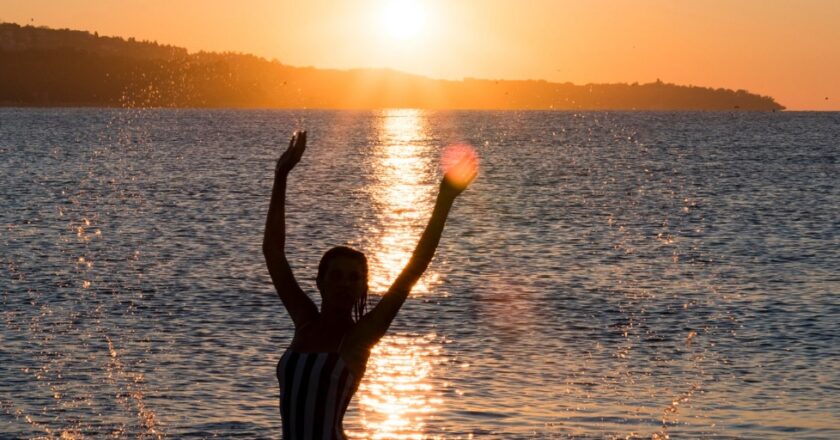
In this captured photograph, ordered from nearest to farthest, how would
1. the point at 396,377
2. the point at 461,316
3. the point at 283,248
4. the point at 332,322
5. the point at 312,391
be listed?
1. the point at 312,391
2. the point at 332,322
3. the point at 283,248
4. the point at 396,377
5. the point at 461,316

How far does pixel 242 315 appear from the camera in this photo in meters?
31.8

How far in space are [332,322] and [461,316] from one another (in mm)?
26648

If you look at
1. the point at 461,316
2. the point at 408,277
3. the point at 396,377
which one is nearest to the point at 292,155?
the point at 408,277

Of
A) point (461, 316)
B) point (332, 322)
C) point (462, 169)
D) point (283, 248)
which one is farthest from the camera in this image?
point (461, 316)

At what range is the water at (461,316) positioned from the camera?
71.6 ft

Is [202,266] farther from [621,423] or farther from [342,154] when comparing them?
[342,154]

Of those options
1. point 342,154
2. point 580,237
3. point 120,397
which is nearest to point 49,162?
point 342,154

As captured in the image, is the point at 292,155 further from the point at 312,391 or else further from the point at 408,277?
the point at 312,391

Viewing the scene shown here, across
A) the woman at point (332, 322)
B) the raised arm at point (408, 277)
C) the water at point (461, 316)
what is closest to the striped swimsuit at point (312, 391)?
the woman at point (332, 322)

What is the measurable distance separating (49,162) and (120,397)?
99831 mm

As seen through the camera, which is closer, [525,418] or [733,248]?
[525,418]

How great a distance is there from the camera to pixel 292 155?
6246mm

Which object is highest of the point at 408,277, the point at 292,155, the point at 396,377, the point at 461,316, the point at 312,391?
the point at 292,155

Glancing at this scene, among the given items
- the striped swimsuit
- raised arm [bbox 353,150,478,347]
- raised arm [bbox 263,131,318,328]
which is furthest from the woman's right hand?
the striped swimsuit
